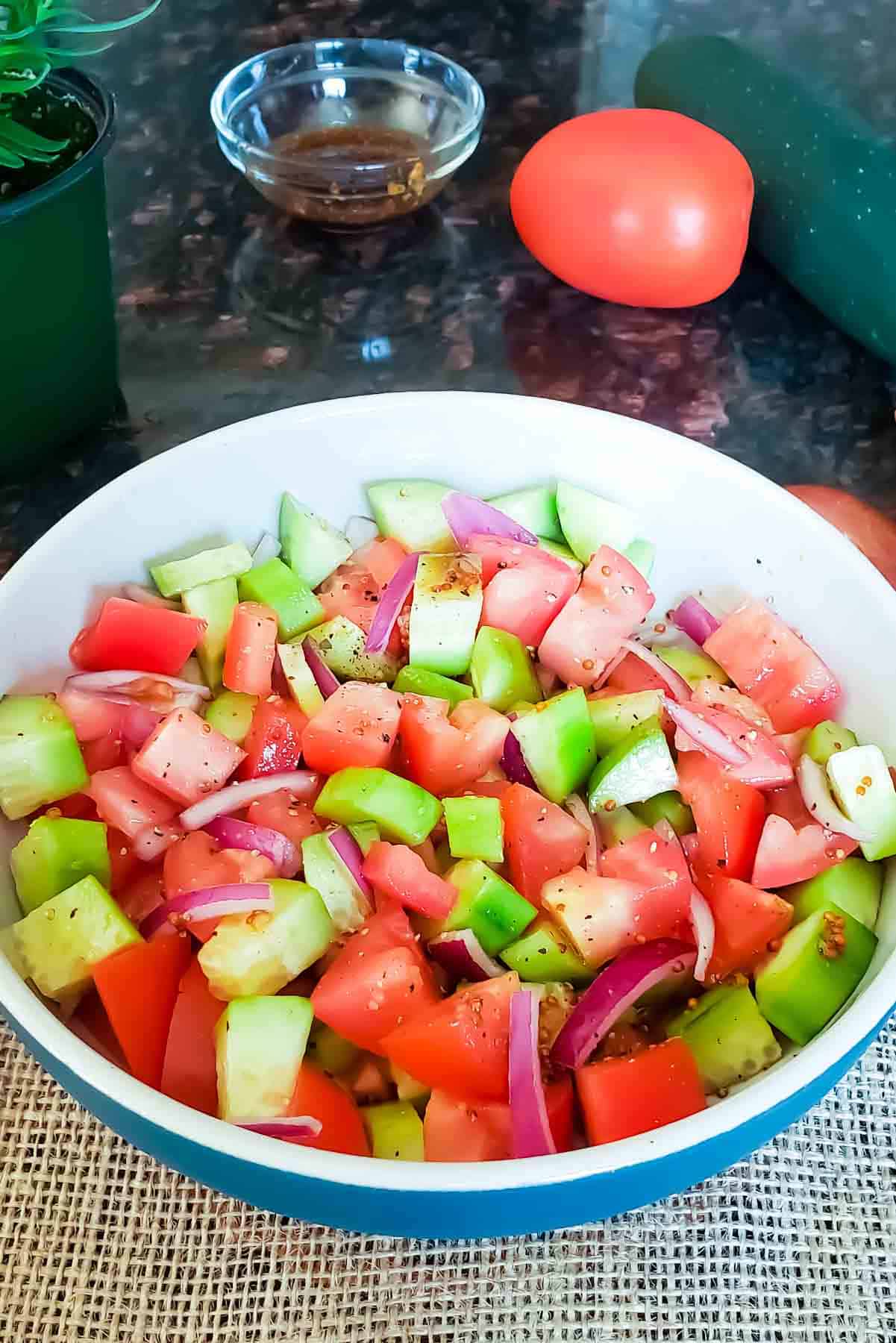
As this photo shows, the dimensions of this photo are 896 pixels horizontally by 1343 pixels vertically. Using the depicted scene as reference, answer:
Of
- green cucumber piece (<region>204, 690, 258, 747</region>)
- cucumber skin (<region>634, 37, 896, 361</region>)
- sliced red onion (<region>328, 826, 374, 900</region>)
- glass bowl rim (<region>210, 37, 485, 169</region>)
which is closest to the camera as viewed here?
sliced red onion (<region>328, 826, 374, 900</region>)

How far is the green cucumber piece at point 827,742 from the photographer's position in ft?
2.89

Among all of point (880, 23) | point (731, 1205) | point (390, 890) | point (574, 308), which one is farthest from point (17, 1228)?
point (880, 23)

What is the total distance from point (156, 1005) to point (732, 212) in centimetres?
95

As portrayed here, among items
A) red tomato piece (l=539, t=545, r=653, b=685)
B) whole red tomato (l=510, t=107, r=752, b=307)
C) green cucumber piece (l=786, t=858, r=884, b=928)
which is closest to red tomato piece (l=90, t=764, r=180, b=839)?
red tomato piece (l=539, t=545, r=653, b=685)

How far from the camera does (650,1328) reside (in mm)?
727

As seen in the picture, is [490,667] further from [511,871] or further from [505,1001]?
[505,1001]

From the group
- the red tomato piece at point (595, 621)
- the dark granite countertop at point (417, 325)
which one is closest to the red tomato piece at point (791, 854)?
the red tomato piece at point (595, 621)

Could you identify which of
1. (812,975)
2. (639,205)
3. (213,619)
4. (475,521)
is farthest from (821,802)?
(639,205)

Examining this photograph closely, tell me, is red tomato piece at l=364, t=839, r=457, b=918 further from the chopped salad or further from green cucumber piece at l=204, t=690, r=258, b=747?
green cucumber piece at l=204, t=690, r=258, b=747

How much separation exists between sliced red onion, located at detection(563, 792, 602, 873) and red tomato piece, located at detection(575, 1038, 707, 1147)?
15cm

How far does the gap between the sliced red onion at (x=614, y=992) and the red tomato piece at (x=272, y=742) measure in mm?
266

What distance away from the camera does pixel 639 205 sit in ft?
4.17

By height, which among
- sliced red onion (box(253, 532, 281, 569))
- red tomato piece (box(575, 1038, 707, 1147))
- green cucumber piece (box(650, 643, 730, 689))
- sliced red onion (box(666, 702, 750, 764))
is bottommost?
red tomato piece (box(575, 1038, 707, 1147))

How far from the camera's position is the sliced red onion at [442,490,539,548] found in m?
1.00
